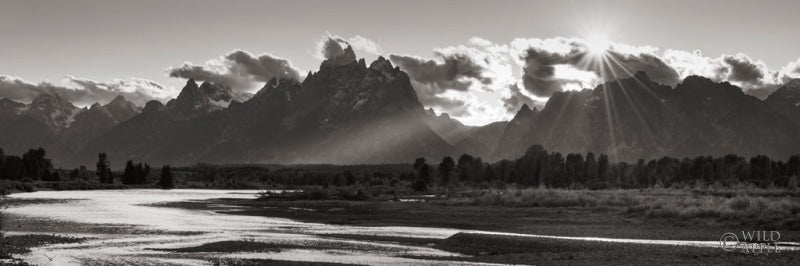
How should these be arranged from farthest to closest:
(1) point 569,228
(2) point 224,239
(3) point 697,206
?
(3) point 697,206
(1) point 569,228
(2) point 224,239

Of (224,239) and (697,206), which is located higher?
(697,206)

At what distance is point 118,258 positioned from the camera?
1421 inches

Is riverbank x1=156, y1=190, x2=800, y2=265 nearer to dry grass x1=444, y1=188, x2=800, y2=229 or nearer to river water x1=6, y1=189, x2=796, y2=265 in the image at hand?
dry grass x1=444, y1=188, x2=800, y2=229

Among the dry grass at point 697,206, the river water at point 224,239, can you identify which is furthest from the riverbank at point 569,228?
the river water at point 224,239

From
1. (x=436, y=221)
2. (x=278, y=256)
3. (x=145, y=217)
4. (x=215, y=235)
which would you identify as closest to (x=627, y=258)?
(x=278, y=256)

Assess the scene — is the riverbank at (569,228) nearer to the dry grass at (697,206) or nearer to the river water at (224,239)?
the dry grass at (697,206)

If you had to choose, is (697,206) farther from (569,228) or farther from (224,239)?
(224,239)

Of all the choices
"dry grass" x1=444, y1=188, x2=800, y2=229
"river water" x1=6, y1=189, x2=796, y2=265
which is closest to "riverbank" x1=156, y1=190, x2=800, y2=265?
"dry grass" x1=444, y1=188, x2=800, y2=229

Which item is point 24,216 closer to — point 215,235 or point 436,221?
point 215,235

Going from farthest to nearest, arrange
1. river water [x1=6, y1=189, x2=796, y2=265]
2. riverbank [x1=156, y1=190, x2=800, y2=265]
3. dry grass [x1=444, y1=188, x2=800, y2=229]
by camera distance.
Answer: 1. dry grass [x1=444, y1=188, x2=800, y2=229]
2. river water [x1=6, y1=189, x2=796, y2=265]
3. riverbank [x1=156, y1=190, x2=800, y2=265]

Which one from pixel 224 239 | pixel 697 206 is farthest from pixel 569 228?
pixel 224 239

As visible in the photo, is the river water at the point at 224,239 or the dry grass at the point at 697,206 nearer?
the river water at the point at 224,239

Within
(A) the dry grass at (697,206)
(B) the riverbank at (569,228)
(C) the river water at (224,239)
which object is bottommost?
(C) the river water at (224,239)

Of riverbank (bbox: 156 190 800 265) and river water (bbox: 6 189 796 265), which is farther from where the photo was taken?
river water (bbox: 6 189 796 265)
